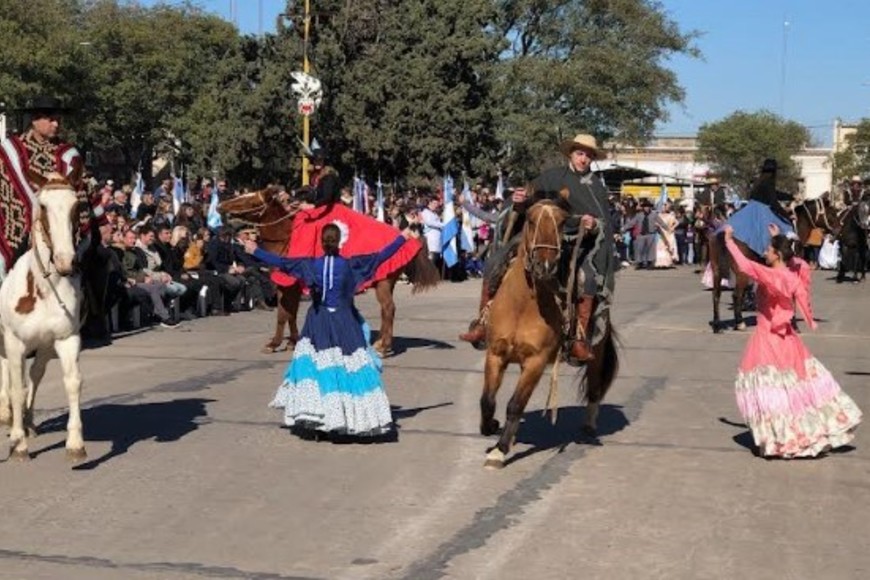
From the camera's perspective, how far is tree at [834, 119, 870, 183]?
112 meters

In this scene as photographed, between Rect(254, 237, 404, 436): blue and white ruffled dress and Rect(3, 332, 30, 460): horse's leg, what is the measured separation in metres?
2.00

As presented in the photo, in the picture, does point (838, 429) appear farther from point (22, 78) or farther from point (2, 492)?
point (22, 78)

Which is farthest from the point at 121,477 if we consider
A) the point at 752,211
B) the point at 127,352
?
the point at 752,211

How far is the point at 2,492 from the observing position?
898 centimetres

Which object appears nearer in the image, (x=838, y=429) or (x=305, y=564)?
(x=305, y=564)

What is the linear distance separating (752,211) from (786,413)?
8411mm

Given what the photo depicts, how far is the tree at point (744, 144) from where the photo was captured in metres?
120

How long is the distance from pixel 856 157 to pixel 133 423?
110707 millimetres

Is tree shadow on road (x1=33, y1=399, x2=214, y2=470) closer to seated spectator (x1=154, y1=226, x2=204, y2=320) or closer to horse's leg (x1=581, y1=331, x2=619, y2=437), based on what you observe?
horse's leg (x1=581, y1=331, x2=619, y2=437)

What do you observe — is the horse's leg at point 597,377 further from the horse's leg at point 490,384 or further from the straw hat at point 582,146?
the straw hat at point 582,146

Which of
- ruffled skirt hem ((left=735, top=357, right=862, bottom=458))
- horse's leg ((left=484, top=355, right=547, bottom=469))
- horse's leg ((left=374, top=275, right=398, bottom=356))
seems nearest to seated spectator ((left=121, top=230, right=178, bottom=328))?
horse's leg ((left=374, top=275, right=398, bottom=356))

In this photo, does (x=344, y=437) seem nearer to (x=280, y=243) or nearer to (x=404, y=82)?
(x=280, y=243)

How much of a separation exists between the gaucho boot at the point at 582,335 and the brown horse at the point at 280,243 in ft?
20.5

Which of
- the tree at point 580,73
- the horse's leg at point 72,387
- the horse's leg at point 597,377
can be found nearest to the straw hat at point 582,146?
the horse's leg at point 597,377
